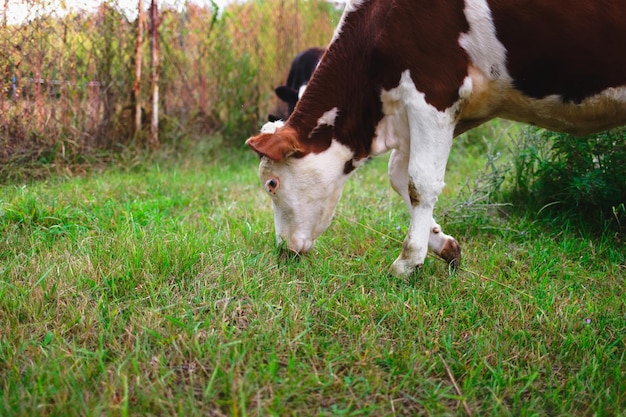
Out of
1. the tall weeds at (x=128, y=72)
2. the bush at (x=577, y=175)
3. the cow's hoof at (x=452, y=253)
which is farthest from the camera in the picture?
the tall weeds at (x=128, y=72)

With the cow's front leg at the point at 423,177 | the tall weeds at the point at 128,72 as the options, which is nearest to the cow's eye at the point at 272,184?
the cow's front leg at the point at 423,177

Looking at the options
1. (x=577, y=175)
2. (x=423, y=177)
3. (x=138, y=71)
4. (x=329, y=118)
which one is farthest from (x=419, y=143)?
(x=138, y=71)

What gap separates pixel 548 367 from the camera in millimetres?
2104

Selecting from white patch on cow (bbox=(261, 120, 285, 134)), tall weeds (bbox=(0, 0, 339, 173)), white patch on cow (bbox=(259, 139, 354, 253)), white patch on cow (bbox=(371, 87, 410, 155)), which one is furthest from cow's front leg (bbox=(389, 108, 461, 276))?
tall weeds (bbox=(0, 0, 339, 173))

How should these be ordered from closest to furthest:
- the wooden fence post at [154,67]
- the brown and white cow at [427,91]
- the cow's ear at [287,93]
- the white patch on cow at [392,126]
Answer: the brown and white cow at [427,91] → the white patch on cow at [392,126] → the cow's ear at [287,93] → the wooden fence post at [154,67]

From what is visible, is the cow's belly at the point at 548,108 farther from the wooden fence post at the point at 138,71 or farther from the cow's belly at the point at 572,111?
the wooden fence post at the point at 138,71

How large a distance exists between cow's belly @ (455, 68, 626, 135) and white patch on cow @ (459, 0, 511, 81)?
0.16 ft

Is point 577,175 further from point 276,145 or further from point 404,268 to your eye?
point 276,145

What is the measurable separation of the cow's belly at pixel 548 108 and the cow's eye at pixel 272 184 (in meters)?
1.01

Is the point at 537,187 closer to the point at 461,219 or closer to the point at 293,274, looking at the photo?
the point at 461,219

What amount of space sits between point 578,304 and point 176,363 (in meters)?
1.88

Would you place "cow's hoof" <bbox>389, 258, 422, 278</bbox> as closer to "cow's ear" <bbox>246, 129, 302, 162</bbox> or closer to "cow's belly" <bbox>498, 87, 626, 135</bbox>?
"cow's ear" <bbox>246, 129, 302, 162</bbox>

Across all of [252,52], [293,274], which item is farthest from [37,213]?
[252,52]

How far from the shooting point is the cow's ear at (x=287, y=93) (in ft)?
19.0
